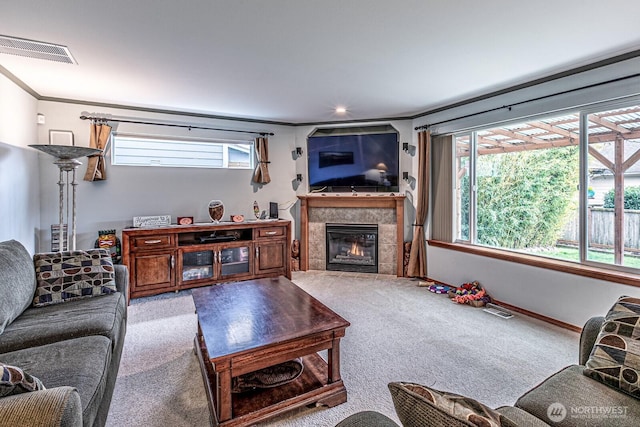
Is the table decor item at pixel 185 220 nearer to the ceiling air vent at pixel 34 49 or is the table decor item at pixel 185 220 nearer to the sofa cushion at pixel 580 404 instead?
the ceiling air vent at pixel 34 49

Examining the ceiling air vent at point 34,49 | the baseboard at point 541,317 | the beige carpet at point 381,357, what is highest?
the ceiling air vent at point 34,49

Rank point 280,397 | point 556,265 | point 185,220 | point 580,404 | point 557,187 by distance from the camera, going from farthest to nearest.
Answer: point 185,220
point 557,187
point 556,265
point 280,397
point 580,404

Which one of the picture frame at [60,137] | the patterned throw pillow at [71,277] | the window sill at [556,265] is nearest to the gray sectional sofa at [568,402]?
the window sill at [556,265]

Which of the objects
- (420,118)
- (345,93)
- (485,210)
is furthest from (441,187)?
(345,93)

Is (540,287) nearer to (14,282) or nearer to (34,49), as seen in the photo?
(14,282)

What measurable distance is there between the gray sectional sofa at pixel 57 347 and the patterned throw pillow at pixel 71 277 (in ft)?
0.13

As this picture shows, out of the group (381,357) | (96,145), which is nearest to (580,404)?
(381,357)

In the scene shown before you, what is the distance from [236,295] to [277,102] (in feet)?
8.53

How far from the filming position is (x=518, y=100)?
3.39 metres

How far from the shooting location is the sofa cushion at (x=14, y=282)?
6.17 ft

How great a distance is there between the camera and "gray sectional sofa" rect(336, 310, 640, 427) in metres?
0.75

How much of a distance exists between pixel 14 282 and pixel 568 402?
307 centimetres

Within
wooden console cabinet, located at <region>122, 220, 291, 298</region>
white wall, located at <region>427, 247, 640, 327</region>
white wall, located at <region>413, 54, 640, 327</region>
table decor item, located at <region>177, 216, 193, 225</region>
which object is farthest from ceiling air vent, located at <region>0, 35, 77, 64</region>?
white wall, located at <region>427, 247, 640, 327</region>

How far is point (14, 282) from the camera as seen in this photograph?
203 cm
